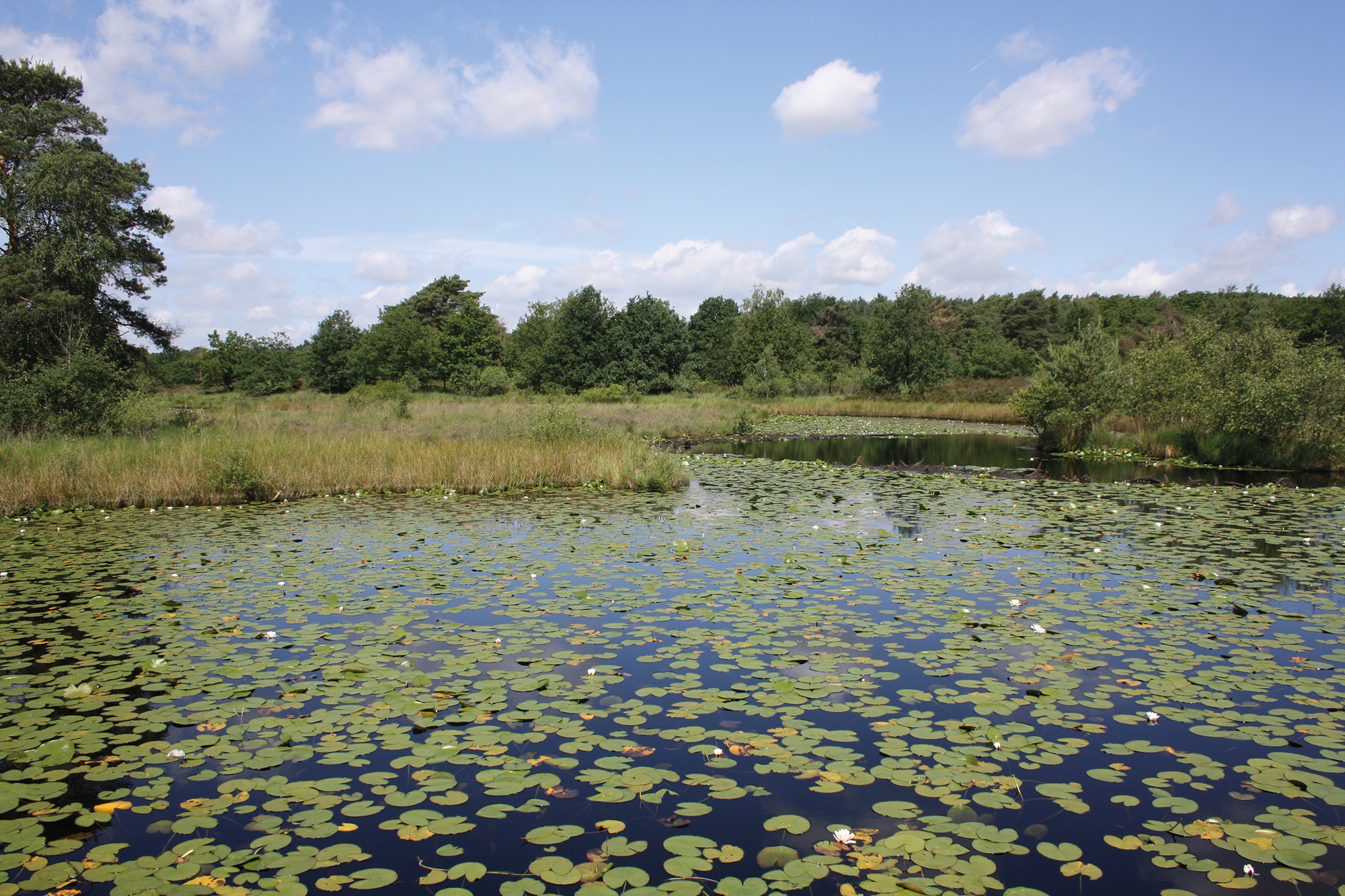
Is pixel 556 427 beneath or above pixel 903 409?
beneath

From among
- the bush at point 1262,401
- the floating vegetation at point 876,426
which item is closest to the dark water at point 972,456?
the bush at point 1262,401

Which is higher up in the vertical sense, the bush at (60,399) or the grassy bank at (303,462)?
the bush at (60,399)

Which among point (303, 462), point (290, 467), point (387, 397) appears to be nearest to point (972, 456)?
point (303, 462)

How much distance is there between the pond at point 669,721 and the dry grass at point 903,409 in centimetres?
3555

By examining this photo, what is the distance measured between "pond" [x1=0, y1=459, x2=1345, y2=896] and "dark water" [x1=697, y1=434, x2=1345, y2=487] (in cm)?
1081

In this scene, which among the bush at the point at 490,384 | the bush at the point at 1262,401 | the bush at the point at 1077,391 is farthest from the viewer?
the bush at the point at 490,384

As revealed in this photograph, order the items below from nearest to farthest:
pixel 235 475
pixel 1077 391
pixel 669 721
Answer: pixel 669 721 < pixel 235 475 < pixel 1077 391

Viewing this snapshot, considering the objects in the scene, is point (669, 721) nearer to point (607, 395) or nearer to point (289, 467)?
point (289, 467)

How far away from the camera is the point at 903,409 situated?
4591 centimetres

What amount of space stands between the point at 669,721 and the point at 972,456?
858 inches

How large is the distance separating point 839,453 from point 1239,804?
21526mm

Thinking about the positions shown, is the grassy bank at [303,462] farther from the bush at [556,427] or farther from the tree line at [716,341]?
the tree line at [716,341]

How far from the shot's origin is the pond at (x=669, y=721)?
3229mm

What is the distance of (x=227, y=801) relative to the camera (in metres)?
3.64
